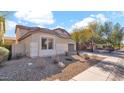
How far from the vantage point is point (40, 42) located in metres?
5.35

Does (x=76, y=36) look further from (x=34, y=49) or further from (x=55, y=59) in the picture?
(x=34, y=49)

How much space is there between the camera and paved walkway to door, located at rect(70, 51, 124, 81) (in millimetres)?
3699

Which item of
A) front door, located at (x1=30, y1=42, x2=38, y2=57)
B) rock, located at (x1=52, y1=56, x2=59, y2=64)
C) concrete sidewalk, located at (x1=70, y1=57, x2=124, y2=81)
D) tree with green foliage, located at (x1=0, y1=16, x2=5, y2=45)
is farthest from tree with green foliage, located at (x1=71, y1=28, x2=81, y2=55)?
tree with green foliage, located at (x1=0, y1=16, x2=5, y2=45)

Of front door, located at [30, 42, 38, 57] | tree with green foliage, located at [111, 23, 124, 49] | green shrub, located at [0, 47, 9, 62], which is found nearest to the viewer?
tree with green foliage, located at [111, 23, 124, 49]

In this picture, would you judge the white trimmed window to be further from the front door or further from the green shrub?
the green shrub

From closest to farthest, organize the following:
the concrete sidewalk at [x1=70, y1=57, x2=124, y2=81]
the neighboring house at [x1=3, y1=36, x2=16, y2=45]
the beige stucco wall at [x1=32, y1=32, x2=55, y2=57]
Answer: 1. the concrete sidewalk at [x1=70, y1=57, x2=124, y2=81]
2. the neighboring house at [x1=3, y1=36, x2=16, y2=45]
3. the beige stucco wall at [x1=32, y1=32, x2=55, y2=57]

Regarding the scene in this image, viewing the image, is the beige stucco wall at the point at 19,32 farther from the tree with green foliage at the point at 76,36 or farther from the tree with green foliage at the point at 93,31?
the tree with green foliage at the point at 93,31

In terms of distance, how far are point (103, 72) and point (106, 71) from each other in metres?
0.09

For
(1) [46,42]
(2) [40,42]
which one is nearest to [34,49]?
(2) [40,42]

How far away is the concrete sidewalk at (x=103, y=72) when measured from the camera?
12.1ft

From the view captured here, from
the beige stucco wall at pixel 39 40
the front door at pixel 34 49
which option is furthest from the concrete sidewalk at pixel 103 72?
the front door at pixel 34 49

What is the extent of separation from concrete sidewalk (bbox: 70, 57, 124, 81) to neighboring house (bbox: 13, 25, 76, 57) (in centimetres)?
69
